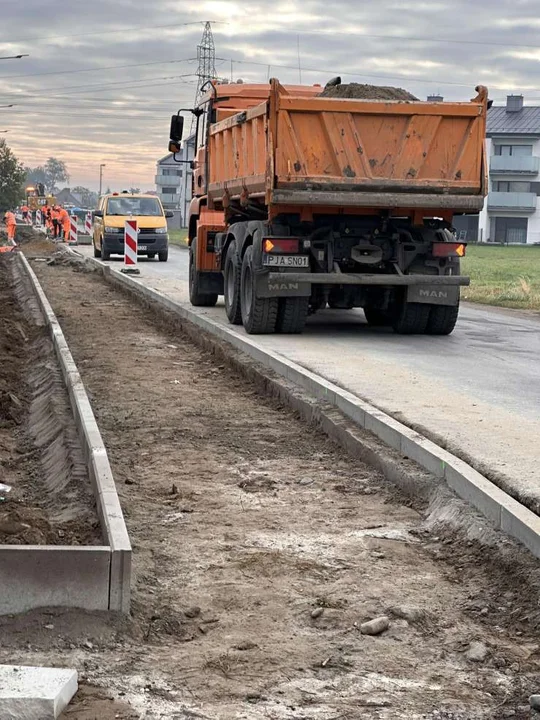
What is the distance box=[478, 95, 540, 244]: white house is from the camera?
99688mm

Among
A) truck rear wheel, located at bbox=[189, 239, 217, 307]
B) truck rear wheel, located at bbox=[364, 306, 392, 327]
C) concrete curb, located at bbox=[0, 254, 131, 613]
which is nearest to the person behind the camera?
concrete curb, located at bbox=[0, 254, 131, 613]

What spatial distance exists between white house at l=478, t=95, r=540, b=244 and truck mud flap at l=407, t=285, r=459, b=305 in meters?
85.8

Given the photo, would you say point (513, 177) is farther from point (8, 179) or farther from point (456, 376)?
point (456, 376)

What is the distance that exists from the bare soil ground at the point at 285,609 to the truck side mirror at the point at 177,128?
9881 mm

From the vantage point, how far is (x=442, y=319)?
626 inches

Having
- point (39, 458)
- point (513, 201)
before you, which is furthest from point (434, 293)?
point (513, 201)

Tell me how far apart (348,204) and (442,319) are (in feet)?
8.42

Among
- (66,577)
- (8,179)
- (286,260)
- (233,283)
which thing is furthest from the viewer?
(8,179)

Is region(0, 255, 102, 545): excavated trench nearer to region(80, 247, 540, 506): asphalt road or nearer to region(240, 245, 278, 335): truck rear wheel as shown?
region(80, 247, 540, 506): asphalt road

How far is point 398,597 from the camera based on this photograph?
549 cm

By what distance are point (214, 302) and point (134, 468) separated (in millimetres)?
12181

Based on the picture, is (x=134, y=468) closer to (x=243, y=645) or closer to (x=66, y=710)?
(x=243, y=645)

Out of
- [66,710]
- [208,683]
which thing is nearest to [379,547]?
[208,683]

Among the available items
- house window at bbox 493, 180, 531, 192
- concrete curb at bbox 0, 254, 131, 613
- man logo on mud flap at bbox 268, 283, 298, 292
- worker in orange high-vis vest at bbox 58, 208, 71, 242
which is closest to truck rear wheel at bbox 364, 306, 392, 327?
man logo on mud flap at bbox 268, 283, 298, 292
